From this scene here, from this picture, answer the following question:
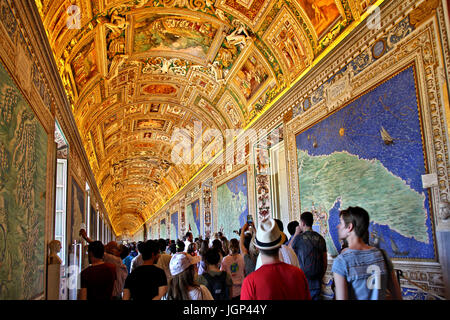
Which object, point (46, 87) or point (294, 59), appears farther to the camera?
point (294, 59)

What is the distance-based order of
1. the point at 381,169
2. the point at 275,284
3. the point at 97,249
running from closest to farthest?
the point at 275,284
the point at 97,249
the point at 381,169

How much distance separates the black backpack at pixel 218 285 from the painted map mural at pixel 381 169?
3478mm

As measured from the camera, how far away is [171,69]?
15688 mm

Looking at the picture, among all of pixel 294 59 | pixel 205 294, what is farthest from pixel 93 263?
pixel 294 59

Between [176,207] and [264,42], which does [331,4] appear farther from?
[176,207]

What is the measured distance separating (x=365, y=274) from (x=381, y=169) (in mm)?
4278

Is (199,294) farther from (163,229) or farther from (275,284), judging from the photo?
(163,229)

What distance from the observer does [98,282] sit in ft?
18.4

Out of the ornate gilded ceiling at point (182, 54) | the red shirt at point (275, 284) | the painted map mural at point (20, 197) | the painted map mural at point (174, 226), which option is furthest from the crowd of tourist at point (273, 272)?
the painted map mural at point (174, 226)

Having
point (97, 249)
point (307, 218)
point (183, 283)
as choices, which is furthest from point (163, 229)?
point (183, 283)

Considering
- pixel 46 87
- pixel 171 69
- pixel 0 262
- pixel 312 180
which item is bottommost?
pixel 0 262

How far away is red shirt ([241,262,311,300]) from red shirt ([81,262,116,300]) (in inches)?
124

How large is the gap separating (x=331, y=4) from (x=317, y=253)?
6060mm

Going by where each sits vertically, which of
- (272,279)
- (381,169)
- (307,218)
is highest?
(381,169)
